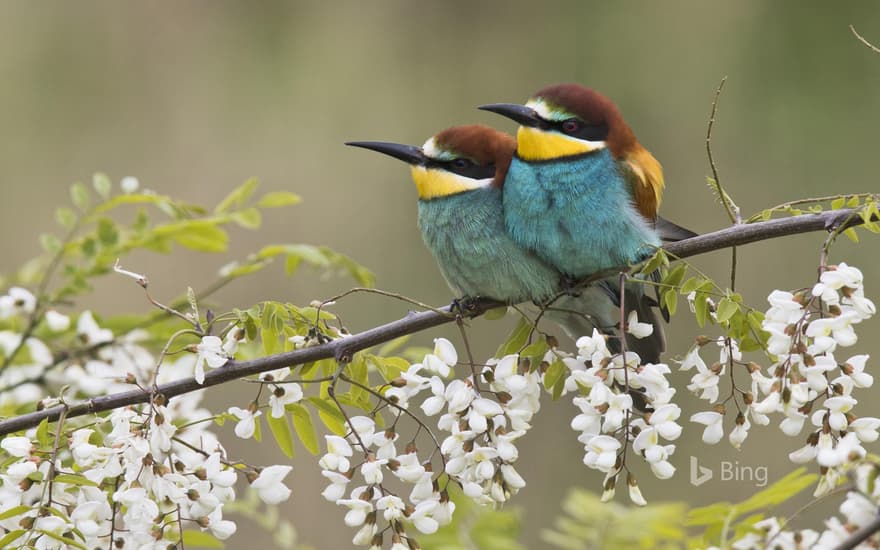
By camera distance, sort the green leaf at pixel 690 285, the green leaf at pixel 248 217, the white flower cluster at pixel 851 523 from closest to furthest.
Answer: the white flower cluster at pixel 851 523
the green leaf at pixel 690 285
the green leaf at pixel 248 217

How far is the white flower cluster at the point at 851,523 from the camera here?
88cm

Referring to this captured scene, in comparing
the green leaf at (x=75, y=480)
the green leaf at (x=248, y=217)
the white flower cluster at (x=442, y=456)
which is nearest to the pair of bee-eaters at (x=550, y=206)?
the green leaf at (x=248, y=217)

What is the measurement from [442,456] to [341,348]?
0.17 meters

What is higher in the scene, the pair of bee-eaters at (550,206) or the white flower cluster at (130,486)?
the pair of bee-eaters at (550,206)

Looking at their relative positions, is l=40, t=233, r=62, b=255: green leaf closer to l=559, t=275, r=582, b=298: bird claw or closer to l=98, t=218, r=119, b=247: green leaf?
l=98, t=218, r=119, b=247: green leaf

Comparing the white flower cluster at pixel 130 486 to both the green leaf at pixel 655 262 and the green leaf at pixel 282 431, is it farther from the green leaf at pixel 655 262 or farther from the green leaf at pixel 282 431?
the green leaf at pixel 655 262

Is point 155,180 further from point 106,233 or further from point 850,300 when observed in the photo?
point 850,300

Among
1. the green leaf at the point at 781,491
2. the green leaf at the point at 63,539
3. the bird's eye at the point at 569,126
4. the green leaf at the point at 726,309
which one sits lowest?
the green leaf at the point at 781,491

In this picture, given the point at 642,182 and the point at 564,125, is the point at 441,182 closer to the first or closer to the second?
the point at 564,125

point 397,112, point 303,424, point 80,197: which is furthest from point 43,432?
point 397,112

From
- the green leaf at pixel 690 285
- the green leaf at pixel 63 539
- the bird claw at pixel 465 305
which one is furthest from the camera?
the bird claw at pixel 465 305

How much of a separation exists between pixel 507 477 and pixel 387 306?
259 cm

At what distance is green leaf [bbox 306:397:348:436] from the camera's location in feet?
4.30

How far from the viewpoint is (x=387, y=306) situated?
377 centimetres
